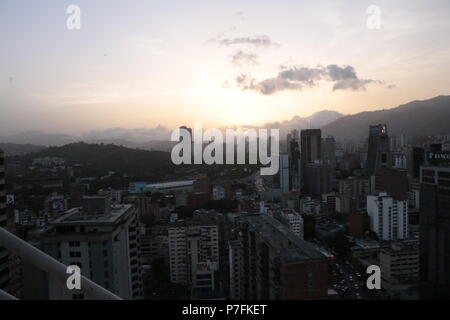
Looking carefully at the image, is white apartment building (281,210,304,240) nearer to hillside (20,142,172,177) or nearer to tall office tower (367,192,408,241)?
tall office tower (367,192,408,241)

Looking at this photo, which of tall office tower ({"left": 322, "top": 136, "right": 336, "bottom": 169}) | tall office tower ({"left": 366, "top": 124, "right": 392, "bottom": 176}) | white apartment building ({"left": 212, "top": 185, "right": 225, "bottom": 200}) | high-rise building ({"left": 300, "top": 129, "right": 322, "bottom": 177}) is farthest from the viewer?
tall office tower ({"left": 322, "top": 136, "right": 336, "bottom": 169})

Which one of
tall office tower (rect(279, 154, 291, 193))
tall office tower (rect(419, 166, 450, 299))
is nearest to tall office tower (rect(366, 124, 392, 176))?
tall office tower (rect(279, 154, 291, 193))

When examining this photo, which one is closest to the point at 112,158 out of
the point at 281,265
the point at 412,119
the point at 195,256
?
the point at 195,256

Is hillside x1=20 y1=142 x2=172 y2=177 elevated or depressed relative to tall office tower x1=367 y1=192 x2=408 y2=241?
elevated

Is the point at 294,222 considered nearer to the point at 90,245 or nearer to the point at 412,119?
the point at 90,245

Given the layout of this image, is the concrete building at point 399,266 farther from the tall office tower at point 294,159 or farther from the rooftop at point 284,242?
the tall office tower at point 294,159

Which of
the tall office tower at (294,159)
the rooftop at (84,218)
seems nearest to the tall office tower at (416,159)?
the tall office tower at (294,159)
